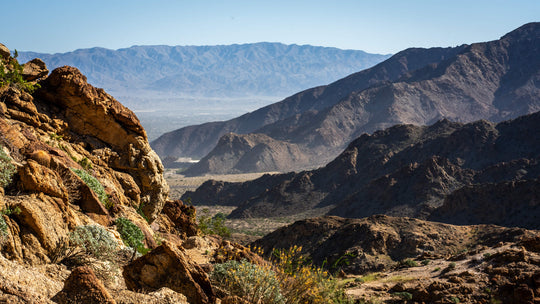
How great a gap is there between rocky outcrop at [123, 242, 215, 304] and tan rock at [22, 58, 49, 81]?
967cm

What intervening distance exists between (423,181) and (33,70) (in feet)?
150

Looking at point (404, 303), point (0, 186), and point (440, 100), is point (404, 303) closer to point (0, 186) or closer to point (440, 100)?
point (0, 186)

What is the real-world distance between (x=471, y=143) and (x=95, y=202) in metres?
62.9

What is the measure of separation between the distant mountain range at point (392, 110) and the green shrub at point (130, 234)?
104014 mm

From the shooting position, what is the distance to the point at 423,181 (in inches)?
2090

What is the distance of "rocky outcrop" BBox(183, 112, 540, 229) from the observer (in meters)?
42.6

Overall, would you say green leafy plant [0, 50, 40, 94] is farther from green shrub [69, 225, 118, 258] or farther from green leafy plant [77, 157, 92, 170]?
green shrub [69, 225, 118, 258]

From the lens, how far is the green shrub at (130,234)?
1065cm

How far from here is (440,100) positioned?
149 metres

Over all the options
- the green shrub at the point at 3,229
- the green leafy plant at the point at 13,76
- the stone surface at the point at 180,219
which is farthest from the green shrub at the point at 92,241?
the stone surface at the point at 180,219

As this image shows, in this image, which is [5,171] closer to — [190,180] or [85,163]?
[85,163]

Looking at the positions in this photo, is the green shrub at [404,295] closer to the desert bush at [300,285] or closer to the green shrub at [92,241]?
the desert bush at [300,285]

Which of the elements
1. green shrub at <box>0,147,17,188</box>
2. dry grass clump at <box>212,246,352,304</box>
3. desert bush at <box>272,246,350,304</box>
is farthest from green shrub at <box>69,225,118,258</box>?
desert bush at <box>272,246,350,304</box>

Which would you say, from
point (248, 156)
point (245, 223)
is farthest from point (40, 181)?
point (248, 156)
